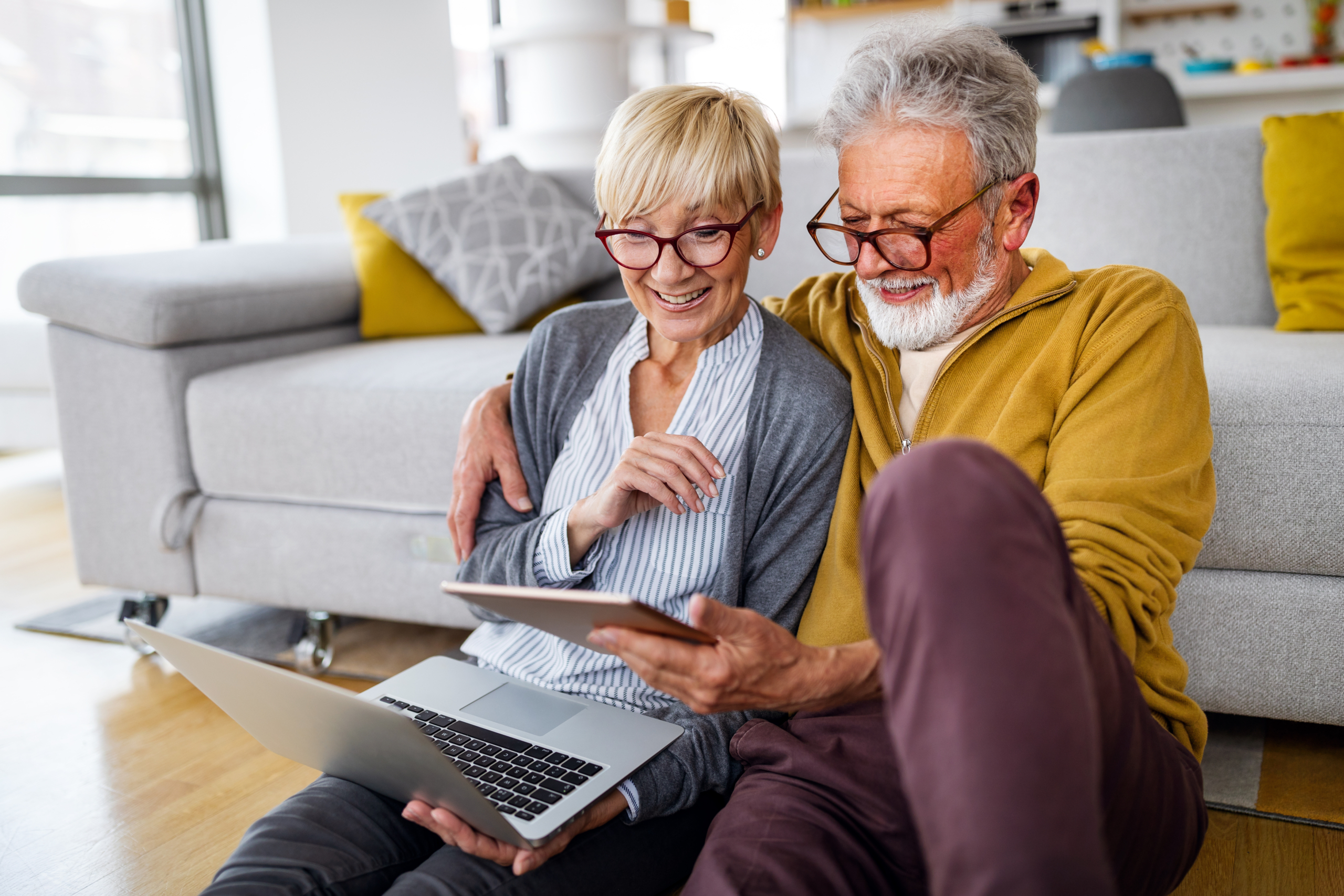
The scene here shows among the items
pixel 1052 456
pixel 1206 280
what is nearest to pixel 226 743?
pixel 1052 456

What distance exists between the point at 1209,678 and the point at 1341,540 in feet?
0.81

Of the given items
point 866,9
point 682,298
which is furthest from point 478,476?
point 866,9

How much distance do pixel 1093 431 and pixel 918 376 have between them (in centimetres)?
25

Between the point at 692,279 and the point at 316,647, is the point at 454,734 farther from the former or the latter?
the point at 316,647

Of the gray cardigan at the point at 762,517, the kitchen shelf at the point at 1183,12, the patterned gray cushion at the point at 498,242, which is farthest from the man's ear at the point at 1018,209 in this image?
the kitchen shelf at the point at 1183,12

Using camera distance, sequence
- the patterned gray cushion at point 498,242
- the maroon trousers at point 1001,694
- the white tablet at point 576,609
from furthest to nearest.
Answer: the patterned gray cushion at point 498,242
the white tablet at point 576,609
the maroon trousers at point 1001,694

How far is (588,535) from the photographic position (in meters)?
1.11

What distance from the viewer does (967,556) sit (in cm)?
64

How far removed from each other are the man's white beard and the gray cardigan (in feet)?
0.26

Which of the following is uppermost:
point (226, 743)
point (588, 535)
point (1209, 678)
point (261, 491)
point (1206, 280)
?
point (1206, 280)

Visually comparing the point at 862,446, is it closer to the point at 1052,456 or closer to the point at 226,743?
the point at 1052,456

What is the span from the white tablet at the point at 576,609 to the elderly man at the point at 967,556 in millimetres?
18

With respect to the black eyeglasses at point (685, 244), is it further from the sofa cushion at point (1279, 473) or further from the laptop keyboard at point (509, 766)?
the sofa cushion at point (1279, 473)

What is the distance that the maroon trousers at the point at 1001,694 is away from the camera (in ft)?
1.92
